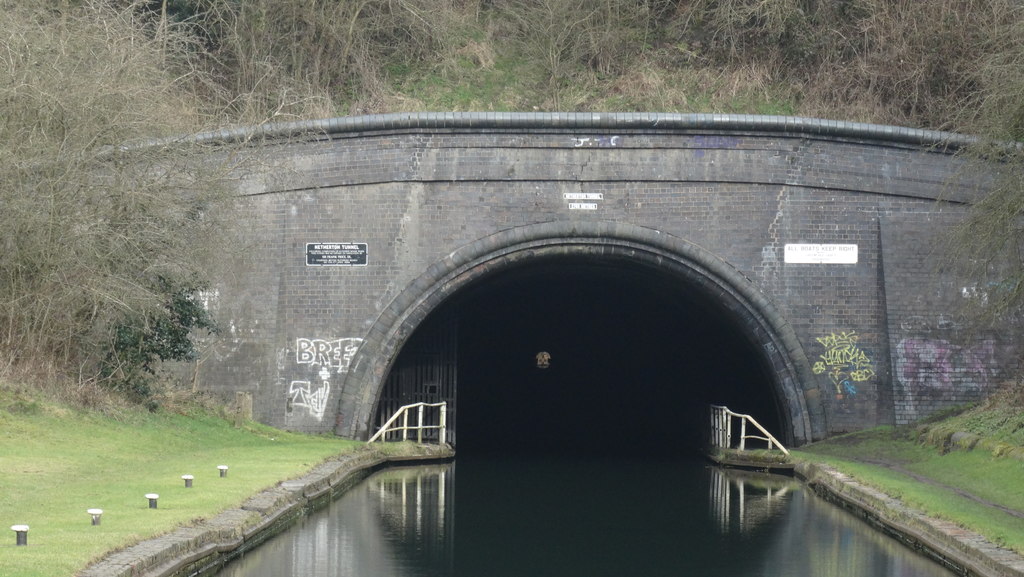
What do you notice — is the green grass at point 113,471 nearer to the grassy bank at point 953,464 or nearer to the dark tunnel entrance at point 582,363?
the dark tunnel entrance at point 582,363

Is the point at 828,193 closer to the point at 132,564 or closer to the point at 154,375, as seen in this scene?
the point at 154,375

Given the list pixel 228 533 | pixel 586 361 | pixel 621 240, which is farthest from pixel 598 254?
pixel 586 361

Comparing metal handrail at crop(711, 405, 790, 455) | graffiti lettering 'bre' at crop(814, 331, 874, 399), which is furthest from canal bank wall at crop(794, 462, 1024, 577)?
metal handrail at crop(711, 405, 790, 455)

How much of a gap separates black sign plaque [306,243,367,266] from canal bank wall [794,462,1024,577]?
7.95m

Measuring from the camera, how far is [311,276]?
2091 centimetres

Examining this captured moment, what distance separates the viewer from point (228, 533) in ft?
35.4

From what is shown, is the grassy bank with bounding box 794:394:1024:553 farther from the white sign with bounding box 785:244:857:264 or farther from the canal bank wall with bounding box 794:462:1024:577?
the white sign with bounding box 785:244:857:264

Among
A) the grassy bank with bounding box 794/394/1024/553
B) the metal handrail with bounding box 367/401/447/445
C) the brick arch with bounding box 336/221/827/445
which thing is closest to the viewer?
the grassy bank with bounding box 794/394/1024/553

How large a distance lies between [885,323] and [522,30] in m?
11.8

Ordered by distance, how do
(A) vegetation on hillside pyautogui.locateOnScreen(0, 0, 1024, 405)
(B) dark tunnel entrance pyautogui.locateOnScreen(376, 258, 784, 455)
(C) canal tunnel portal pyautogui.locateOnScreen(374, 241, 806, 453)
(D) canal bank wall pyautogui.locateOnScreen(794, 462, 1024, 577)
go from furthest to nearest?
(B) dark tunnel entrance pyautogui.locateOnScreen(376, 258, 784, 455)
(C) canal tunnel portal pyautogui.locateOnScreen(374, 241, 806, 453)
(A) vegetation on hillside pyautogui.locateOnScreen(0, 0, 1024, 405)
(D) canal bank wall pyautogui.locateOnScreen(794, 462, 1024, 577)

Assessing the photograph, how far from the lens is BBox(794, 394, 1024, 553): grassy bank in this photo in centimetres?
1253

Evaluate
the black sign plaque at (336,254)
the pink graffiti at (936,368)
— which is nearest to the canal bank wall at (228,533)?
the black sign plaque at (336,254)

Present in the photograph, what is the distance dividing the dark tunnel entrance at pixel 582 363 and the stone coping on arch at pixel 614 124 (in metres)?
2.45

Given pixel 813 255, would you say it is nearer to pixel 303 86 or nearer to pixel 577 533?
pixel 577 533
